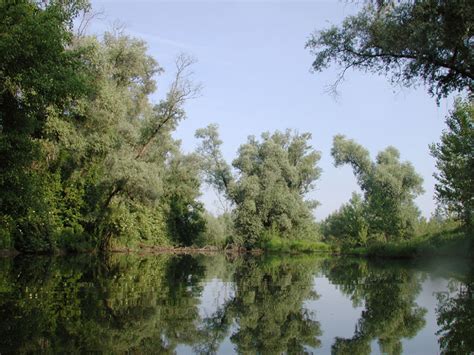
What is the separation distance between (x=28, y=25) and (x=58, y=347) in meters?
10.1

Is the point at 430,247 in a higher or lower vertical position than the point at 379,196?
lower

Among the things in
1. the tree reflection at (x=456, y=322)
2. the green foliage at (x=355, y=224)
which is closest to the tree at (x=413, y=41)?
the tree reflection at (x=456, y=322)

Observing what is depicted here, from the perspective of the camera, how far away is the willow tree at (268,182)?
1762 inches

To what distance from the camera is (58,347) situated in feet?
16.6

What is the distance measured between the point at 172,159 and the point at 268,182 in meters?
10.7

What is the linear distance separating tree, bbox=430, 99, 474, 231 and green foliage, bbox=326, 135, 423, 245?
1269 centimetres

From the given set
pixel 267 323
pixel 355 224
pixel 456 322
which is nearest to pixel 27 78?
pixel 267 323

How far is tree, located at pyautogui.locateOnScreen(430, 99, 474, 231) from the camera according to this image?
24.1m

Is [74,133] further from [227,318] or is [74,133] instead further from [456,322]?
[456,322]

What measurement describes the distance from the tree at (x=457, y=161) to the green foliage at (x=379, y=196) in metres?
12.7

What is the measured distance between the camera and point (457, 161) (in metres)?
27.0

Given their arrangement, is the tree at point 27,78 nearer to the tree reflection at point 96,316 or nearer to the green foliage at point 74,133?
the green foliage at point 74,133

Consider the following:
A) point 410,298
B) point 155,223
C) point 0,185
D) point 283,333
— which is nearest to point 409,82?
point 410,298

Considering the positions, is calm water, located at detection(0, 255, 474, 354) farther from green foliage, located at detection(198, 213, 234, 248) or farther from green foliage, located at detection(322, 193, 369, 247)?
green foliage, located at detection(198, 213, 234, 248)
